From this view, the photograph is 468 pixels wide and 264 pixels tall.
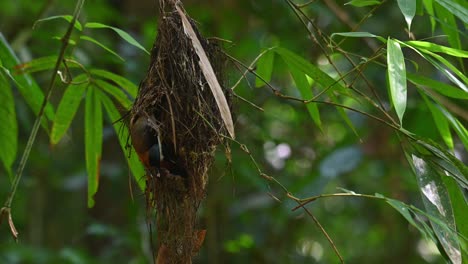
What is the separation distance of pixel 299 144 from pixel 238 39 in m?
0.40

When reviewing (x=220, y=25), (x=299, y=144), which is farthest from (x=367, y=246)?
(x=220, y=25)

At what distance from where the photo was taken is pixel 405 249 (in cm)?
264

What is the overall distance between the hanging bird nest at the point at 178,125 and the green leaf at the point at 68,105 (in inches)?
11.7

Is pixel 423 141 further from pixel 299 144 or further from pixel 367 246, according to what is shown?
pixel 367 246

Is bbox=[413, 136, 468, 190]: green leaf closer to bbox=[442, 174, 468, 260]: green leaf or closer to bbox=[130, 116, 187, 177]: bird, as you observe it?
bbox=[442, 174, 468, 260]: green leaf

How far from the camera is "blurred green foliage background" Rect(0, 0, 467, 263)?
2.10 meters

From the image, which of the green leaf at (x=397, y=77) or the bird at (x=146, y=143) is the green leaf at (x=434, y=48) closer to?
the green leaf at (x=397, y=77)

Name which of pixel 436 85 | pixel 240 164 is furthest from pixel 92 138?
pixel 240 164

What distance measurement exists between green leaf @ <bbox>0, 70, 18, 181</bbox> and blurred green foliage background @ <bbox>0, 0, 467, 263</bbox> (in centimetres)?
63

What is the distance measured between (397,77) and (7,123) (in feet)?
2.29

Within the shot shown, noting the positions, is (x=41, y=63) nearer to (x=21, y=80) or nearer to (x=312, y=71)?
(x=21, y=80)

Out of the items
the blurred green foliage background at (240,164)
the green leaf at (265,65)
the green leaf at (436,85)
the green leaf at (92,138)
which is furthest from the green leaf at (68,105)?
the blurred green foliage background at (240,164)

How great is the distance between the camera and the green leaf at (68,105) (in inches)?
51.7

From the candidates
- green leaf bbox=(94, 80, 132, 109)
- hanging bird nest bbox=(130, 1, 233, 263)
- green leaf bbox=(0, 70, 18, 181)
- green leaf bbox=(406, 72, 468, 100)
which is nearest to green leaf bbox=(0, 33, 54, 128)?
green leaf bbox=(0, 70, 18, 181)
